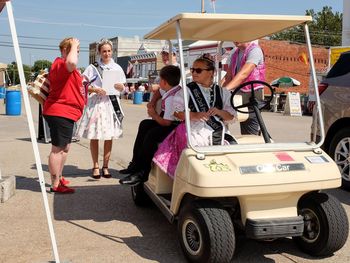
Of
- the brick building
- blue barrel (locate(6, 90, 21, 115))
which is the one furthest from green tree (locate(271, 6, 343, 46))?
blue barrel (locate(6, 90, 21, 115))

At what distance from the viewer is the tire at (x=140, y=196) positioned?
5102mm

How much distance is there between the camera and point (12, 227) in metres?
4.46

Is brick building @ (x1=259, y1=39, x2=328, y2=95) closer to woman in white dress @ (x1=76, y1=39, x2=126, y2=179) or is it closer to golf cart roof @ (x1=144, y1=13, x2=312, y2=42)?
woman in white dress @ (x1=76, y1=39, x2=126, y2=179)

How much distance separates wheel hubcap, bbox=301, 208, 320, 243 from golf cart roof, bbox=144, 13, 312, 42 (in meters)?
1.57

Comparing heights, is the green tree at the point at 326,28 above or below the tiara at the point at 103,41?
above

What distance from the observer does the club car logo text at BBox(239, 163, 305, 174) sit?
3.40 metres

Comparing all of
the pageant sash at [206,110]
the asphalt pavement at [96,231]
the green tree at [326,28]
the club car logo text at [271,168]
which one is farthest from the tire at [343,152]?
the green tree at [326,28]

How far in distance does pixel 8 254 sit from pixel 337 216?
259 centimetres

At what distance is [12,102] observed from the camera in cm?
1784

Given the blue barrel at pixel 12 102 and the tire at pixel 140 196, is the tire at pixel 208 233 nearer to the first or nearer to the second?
the tire at pixel 140 196

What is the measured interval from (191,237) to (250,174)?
26.9 inches

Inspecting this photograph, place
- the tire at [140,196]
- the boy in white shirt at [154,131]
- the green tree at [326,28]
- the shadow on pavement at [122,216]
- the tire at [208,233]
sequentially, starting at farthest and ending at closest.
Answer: the green tree at [326,28] → the tire at [140,196] → the boy in white shirt at [154,131] → the shadow on pavement at [122,216] → the tire at [208,233]

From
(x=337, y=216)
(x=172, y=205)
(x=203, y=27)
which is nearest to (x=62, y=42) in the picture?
(x=203, y=27)

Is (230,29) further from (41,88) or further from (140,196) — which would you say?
(41,88)
